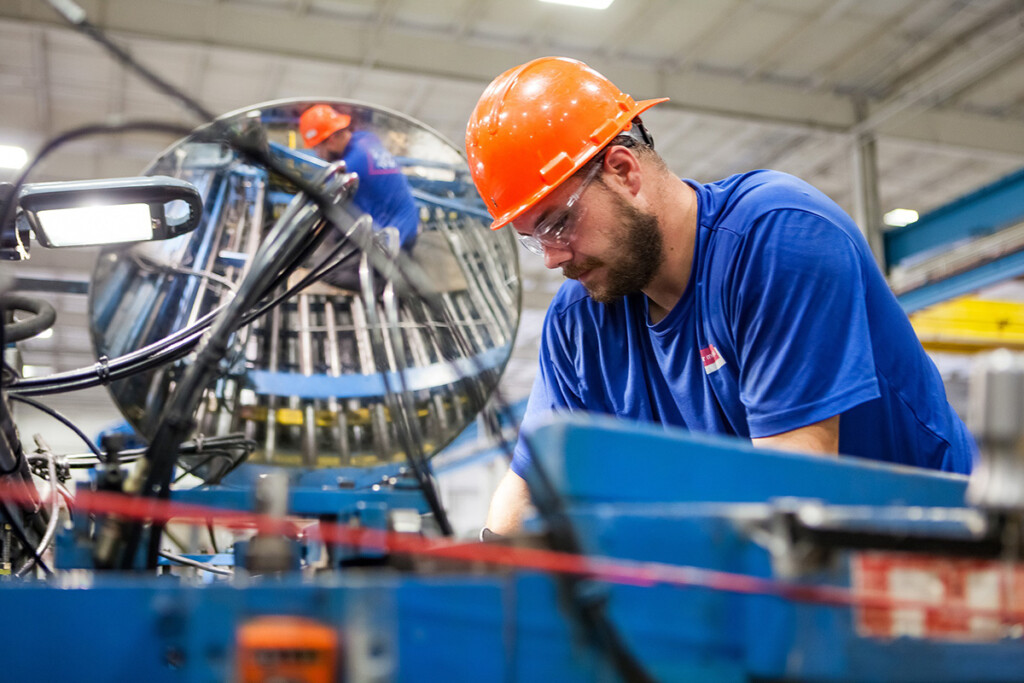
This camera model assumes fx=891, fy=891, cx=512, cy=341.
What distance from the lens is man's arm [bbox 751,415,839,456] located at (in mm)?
1077

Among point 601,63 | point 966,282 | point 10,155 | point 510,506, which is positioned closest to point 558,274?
point 601,63

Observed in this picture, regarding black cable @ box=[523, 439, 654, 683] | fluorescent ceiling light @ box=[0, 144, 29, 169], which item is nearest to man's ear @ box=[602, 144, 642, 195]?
black cable @ box=[523, 439, 654, 683]

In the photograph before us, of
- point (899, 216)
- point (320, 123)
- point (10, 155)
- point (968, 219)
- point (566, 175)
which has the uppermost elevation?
point (899, 216)

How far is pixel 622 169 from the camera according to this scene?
139 cm

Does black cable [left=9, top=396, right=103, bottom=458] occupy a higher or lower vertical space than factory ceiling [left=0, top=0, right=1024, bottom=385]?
lower

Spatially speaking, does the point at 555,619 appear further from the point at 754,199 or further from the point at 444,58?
the point at 444,58

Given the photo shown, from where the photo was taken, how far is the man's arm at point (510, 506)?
4.83 feet

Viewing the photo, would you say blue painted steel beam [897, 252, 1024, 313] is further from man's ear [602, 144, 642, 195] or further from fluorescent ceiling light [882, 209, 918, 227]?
fluorescent ceiling light [882, 209, 918, 227]

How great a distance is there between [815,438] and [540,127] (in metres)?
0.62

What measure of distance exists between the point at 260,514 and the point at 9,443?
2.07ft

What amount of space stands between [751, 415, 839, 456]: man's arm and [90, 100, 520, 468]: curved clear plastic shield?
0.84 meters

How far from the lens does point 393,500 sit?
1.10 meters

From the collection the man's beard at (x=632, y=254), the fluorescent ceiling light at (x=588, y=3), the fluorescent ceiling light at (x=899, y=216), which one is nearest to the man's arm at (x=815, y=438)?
the man's beard at (x=632, y=254)

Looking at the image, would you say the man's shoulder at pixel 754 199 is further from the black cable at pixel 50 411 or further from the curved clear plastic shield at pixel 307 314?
the black cable at pixel 50 411
